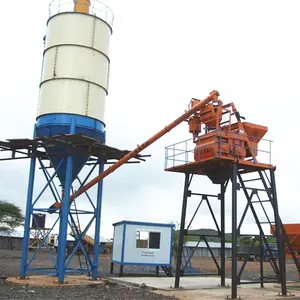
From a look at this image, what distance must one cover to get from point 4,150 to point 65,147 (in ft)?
10.9

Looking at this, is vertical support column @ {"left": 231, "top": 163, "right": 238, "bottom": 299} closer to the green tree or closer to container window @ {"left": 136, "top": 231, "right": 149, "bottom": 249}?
container window @ {"left": 136, "top": 231, "right": 149, "bottom": 249}

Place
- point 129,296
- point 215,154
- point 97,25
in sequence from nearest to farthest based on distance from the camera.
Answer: point 129,296 < point 215,154 < point 97,25

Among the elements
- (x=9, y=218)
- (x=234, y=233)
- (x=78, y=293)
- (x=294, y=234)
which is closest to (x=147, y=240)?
(x=294, y=234)

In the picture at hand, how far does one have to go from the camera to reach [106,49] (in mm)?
23203

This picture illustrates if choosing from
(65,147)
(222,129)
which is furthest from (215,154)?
(65,147)

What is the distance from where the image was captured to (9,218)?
211ft

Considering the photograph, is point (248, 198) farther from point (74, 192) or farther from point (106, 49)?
point (106, 49)

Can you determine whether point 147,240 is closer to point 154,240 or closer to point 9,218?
point 154,240

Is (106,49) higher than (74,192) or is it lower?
higher

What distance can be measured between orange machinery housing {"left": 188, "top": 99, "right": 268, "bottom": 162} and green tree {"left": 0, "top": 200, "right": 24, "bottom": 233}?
4938 cm

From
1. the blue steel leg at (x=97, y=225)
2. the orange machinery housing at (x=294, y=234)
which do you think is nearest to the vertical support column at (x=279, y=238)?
the orange machinery housing at (x=294, y=234)

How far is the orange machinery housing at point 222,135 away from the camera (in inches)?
754

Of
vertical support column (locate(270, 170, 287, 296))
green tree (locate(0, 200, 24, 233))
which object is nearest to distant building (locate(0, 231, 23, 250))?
green tree (locate(0, 200, 24, 233))

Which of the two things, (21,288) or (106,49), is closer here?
(21,288)
